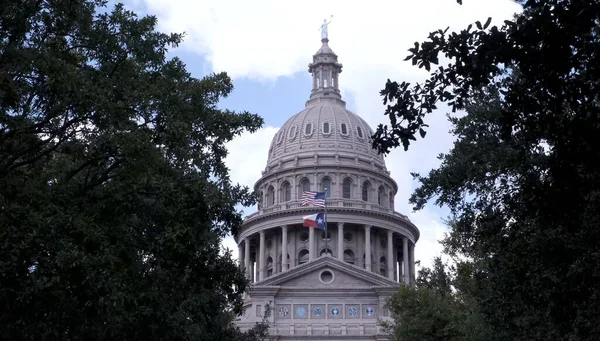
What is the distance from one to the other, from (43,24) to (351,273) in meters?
60.4

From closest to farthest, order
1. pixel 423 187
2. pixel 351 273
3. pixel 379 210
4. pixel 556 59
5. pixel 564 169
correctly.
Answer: pixel 556 59 < pixel 564 169 < pixel 423 187 < pixel 351 273 < pixel 379 210

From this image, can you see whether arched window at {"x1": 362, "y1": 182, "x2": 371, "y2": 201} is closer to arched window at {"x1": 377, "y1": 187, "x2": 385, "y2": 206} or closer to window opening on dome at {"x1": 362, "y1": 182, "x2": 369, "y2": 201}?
window opening on dome at {"x1": 362, "y1": 182, "x2": 369, "y2": 201}

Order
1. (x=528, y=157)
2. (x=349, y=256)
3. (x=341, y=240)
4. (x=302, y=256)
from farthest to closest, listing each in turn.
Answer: (x=349, y=256)
(x=302, y=256)
(x=341, y=240)
(x=528, y=157)

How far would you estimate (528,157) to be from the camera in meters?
21.1

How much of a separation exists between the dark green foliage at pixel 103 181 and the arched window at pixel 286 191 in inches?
2951

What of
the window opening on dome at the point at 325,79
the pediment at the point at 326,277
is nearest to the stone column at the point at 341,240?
the pediment at the point at 326,277

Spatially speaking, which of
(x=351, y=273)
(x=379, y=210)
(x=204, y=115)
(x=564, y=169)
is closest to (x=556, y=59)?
(x=564, y=169)

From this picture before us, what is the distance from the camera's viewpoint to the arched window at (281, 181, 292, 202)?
96.8 meters

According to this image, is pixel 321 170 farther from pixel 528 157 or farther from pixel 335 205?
pixel 528 157

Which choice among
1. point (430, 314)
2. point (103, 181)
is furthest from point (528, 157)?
point (430, 314)

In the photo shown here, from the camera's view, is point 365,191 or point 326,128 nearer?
point 365,191

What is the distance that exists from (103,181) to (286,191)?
78.4 m

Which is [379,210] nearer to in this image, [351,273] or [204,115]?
[351,273]

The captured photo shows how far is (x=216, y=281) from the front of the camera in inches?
813
